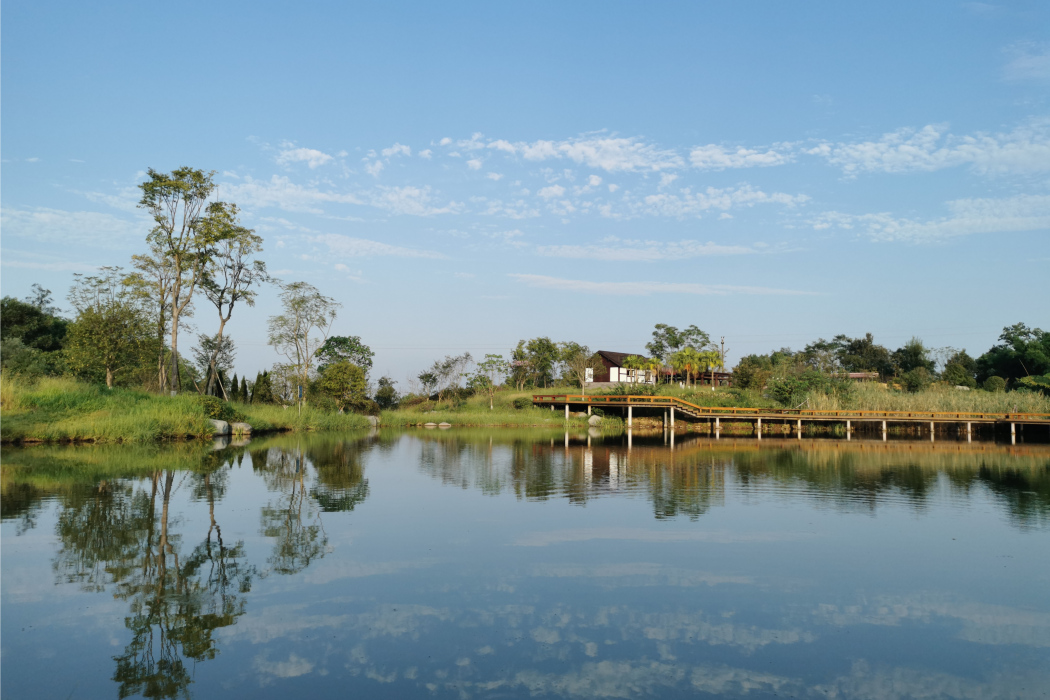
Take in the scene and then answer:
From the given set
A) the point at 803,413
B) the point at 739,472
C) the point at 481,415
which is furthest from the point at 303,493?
the point at 803,413

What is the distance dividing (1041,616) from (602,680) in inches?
232

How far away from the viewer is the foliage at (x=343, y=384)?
144 ft

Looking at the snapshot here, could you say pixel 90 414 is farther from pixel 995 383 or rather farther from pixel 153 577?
pixel 995 383

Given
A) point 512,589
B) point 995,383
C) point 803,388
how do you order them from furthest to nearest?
point 995,383
point 803,388
point 512,589

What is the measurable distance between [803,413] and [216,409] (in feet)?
103

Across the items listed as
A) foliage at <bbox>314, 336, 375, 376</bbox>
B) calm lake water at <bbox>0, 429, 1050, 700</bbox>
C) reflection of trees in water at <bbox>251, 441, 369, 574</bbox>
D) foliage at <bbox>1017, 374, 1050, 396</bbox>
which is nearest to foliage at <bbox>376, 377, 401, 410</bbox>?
foliage at <bbox>314, 336, 375, 376</bbox>

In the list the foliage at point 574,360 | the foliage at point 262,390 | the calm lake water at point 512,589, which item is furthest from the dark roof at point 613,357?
the calm lake water at point 512,589

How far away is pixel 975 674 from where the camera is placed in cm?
676

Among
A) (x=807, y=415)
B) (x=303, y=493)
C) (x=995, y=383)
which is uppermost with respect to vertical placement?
(x=995, y=383)

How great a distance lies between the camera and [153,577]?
923 cm

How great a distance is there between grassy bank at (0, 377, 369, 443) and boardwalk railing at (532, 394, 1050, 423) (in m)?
24.0

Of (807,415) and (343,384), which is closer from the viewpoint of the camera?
(807,415)

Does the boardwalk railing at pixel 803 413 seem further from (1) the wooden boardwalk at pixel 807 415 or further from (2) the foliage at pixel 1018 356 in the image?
(2) the foliage at pixel 1018 356

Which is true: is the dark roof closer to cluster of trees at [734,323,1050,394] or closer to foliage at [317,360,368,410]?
cluster of trees at [734,323,1050,394]
